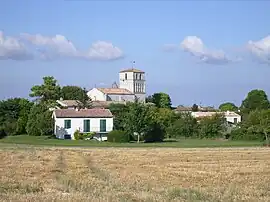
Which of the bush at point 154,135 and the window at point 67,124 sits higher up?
the window at point 67,124

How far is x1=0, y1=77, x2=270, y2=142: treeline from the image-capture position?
99062 mm

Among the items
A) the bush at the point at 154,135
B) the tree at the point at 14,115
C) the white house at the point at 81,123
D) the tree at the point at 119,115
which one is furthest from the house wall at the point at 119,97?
the bush at the point at 154,135

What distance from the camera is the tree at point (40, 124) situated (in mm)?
103500

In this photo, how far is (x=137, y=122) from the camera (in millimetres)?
97938

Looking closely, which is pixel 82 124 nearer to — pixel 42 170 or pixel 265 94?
pixel 42 170

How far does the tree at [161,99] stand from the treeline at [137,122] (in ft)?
174

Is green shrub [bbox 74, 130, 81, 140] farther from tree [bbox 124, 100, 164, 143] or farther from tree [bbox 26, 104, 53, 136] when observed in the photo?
tree [bbox 124, 100, 164, 143]

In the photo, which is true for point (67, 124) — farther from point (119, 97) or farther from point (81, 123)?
point (119, 97)

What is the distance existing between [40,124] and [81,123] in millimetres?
6987

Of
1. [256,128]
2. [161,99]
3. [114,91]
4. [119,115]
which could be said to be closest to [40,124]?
[119,115]

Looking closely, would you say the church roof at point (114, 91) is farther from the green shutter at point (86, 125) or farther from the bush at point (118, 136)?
the bush at point (118, 136)

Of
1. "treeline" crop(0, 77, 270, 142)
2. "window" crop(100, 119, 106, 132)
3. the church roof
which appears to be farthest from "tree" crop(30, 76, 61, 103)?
the church roof

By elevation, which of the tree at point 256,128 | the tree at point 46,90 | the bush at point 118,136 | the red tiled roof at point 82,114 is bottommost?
the bush at point 118,136

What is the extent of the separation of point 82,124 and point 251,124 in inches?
1174
